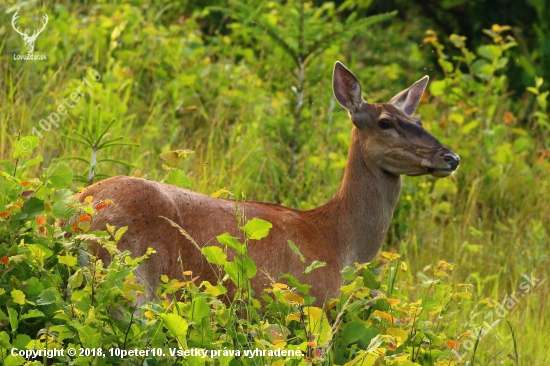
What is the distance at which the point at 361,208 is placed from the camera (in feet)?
18.2

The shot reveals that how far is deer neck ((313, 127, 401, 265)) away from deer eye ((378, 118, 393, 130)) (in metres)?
0.15

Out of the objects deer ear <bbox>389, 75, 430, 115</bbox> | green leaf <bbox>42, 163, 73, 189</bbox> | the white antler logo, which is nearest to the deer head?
deer ear <bbox>389, 75, 430, 115</bbox>

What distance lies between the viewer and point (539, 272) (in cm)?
693

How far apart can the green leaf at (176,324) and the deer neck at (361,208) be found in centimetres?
191

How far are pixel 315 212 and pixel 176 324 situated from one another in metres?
2.02

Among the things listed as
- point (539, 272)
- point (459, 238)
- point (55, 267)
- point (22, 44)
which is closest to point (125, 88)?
point (22, 44)

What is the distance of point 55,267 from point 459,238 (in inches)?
150

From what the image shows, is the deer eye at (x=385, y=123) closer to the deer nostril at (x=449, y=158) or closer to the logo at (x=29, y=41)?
the deer nostril at (x=449, y=158)

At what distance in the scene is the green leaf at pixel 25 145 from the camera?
4184 millimetres

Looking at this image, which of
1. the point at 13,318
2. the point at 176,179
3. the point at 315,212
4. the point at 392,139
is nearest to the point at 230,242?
the point at 13,318

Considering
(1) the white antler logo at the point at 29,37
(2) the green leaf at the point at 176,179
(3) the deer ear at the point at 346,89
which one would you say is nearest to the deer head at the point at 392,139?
(3) the deer ear at the point at 346,89

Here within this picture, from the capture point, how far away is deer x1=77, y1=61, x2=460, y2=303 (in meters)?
4.57

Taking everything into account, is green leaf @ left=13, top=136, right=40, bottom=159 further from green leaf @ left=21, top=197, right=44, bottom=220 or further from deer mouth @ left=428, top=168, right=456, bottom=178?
deer mouth @ left=428, top=168, right=456, bottom=178

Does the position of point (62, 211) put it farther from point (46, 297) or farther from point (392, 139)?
point (392, 139)
